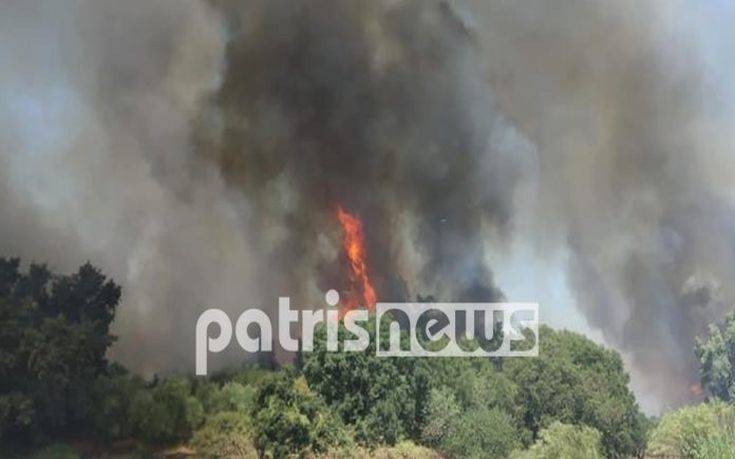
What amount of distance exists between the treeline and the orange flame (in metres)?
4.65

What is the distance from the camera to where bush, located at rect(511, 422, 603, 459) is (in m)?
25.6

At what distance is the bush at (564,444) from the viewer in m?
25.6

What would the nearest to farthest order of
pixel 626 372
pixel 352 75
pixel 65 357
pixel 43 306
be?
pixel 65 357 → pixel 43 306 → pixel 352 75 → pixel 626 372

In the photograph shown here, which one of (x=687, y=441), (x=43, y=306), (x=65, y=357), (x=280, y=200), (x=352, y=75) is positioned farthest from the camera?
(x=352, y=75)

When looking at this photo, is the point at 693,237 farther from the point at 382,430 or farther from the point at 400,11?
the point at 382,430

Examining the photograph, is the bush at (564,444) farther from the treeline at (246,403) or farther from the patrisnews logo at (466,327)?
the patrisnews logo at (466,327)

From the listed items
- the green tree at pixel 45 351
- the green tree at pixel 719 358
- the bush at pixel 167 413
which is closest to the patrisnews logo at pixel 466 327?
the bush at pixel 167 413

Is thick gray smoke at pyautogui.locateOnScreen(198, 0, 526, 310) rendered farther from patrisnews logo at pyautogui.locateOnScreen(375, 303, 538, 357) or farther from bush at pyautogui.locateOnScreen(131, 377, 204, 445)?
bush at pyautogui.locateOnScreen(131, 377, 204, 445)

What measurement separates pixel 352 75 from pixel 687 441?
745 inches

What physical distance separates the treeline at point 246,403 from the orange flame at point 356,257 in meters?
4.65

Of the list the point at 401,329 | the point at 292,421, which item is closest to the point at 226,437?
the point at 292,421

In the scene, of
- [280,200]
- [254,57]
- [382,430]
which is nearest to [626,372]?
[382,430]

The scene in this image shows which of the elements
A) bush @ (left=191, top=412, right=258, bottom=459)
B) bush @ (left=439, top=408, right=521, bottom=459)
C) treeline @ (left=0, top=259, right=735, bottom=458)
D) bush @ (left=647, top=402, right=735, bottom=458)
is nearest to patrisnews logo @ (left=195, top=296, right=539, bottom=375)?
treeline @ (left=0, top=259, right=735, bottom=458)

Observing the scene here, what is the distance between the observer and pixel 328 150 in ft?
104
